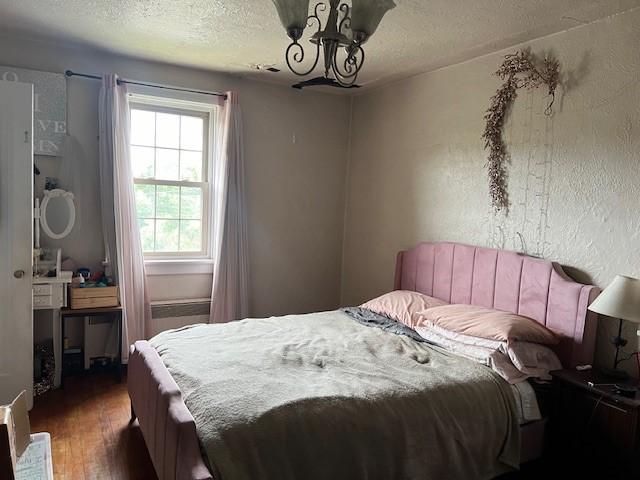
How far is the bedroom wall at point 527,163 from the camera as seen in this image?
2.56 m

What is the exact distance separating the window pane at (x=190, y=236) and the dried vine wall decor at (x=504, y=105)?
8.03ft

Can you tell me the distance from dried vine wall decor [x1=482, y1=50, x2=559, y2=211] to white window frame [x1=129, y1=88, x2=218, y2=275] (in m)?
2.28

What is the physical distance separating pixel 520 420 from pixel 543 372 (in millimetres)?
317

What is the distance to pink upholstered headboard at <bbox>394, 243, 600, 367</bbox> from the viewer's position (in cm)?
258

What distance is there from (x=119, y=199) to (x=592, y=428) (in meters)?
3.37

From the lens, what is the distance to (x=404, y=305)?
334 centimetres

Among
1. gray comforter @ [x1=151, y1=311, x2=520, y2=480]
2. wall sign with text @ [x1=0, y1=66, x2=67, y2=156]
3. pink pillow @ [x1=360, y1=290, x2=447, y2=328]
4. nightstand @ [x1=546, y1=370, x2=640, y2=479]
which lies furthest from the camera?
wall sign with text @ [x1=0, y1=66, x2=67, y2=156]

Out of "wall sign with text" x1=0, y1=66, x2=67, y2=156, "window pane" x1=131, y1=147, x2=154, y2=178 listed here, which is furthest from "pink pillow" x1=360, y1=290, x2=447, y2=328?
"wall sign with text" x1=0, y1=66, x2=67, y2=156

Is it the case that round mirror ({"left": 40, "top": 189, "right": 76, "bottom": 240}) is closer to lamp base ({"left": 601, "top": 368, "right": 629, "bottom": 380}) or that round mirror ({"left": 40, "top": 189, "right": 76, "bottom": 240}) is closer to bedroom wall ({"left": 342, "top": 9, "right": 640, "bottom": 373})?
bedroom wall ({"left": 342, "top": 9, "right": 640, "bottom": 373})

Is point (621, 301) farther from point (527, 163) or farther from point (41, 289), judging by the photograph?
point (41, 289)

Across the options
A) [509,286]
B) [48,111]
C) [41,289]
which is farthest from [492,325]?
[48,111]

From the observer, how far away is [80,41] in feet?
11.0

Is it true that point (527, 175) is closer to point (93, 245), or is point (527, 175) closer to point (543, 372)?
point (543, 372)

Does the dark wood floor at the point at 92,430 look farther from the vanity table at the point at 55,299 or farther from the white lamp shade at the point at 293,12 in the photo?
the white lamp shade at the point at 293,12
